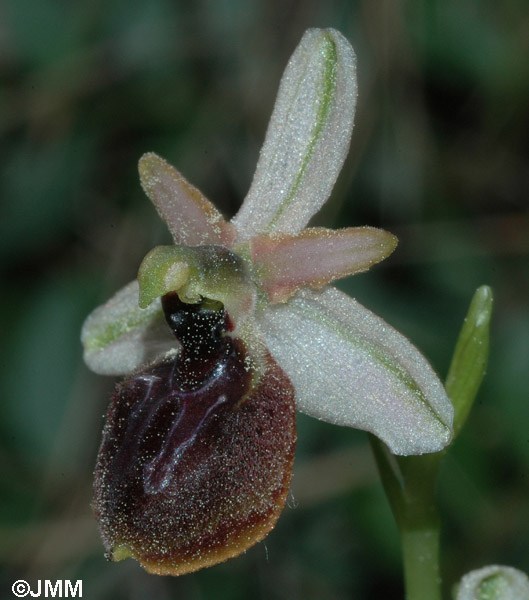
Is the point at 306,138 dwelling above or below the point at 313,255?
above

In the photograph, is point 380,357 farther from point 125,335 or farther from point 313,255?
point 125,335

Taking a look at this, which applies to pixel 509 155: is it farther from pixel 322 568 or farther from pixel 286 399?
pixel 286 399

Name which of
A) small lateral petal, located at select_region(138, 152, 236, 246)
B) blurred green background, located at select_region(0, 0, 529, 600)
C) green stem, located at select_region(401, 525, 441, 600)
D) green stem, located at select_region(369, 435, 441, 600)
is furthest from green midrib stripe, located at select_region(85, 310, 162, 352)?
blurred green background, located at select_region(0, 0, 529, 600)

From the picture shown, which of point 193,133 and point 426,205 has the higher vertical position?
point 193,133

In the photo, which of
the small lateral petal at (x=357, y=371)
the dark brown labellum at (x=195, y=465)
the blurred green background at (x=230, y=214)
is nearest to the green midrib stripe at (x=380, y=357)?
the small lateral petal at (x=357, y=371)

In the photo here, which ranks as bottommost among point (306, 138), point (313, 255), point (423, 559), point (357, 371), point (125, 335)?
Result: point (423, 559)

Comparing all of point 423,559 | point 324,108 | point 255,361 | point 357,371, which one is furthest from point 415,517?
point 324,108

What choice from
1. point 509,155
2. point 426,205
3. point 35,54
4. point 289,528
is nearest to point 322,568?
point 289,528
